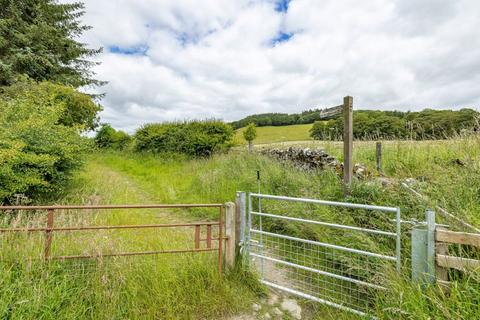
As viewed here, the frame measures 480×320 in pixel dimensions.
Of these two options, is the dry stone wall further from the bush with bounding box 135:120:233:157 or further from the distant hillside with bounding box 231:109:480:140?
the bush with bounding box 135:120:233:157

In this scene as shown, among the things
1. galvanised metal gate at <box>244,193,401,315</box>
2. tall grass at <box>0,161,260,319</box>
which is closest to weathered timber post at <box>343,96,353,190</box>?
galvanised metal gate at <box>244,193,401,315</box>

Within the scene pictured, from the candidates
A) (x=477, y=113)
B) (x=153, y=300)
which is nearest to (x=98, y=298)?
(x=153, y=300)

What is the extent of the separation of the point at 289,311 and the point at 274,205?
98.9 inches

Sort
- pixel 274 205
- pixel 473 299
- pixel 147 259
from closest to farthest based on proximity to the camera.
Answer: pixel 473 299
pixel 147 259
pixel 274 205

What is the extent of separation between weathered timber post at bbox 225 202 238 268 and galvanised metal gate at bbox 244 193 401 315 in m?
0.23

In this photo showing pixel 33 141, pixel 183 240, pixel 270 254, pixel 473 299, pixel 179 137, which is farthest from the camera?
pixel 179 137

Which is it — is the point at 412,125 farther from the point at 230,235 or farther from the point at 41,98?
the point at 41,98

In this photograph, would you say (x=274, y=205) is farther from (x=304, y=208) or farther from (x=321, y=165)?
(x=321, y=165)

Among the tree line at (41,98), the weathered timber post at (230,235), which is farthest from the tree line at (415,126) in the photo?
the tree line at (41,98)

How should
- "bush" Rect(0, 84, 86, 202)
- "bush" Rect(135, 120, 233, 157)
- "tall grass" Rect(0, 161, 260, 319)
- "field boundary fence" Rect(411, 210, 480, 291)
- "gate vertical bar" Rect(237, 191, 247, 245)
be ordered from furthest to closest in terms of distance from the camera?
"bush" Rect(135, 120, 233, 157) → "bush" Rect(0, 84, 86, 202) → "gate vertical bar" Rect(237, 191, 247, 245) → "tall grass" Rect(0, 161, 260, 319) → "field boundary fence" Rect(411, 210, 480, 291)

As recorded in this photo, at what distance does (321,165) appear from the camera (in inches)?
259

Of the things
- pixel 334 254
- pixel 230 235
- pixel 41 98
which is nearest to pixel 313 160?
pixel 334 254

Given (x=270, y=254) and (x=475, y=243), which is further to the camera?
(x=270, y=254)

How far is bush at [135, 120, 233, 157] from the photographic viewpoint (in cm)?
1259
